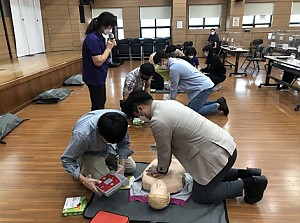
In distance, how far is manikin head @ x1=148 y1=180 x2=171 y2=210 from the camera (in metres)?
1.62

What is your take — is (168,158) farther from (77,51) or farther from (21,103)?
(77,51)

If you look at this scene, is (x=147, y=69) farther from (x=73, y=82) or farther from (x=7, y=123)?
(x=73, y=82)

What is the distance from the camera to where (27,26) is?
7805 mm

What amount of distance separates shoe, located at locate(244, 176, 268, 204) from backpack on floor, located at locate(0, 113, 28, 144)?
8.56 feet

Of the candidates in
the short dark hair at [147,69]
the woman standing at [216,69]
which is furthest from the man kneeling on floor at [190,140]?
the woman standing at [216,69]

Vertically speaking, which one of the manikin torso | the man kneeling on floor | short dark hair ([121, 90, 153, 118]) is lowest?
the manikin torso

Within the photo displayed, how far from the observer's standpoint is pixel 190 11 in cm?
1020

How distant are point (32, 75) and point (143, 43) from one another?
6.28m

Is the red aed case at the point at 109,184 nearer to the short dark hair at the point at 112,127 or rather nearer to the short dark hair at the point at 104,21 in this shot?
the short dark hair at the point at 112,127

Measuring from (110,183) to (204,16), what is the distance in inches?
394

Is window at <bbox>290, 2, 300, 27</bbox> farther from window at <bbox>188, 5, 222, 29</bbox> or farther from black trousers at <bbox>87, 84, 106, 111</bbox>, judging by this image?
black trousers at <bbox>87, 84, 106, 111</bbox>

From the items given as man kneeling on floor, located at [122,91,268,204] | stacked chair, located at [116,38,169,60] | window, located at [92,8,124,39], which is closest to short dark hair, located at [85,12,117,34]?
man kneeling on floor, located at [122,91,268,204]

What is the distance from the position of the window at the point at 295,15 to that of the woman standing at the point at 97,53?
10452mm

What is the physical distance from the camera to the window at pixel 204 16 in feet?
33.2
